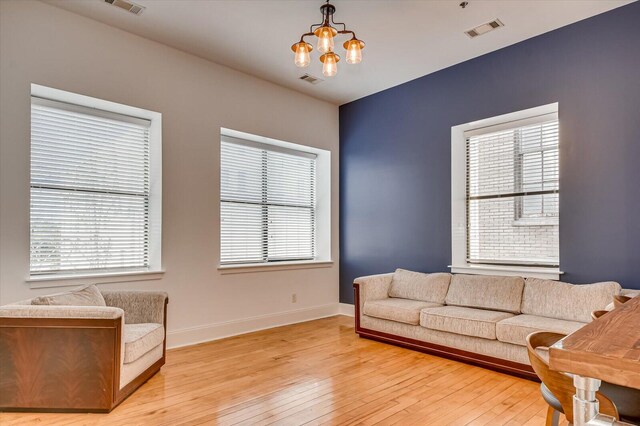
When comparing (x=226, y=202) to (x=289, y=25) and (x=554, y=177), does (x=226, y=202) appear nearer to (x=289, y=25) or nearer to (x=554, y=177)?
(x=289, y=25)

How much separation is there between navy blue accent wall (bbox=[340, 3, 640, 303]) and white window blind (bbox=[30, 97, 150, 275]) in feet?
9.68

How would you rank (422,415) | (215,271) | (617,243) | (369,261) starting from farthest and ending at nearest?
(369,261), (215,271), (617,243), (422,415)

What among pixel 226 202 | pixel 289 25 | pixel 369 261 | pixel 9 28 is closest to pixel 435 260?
pixel 369 261

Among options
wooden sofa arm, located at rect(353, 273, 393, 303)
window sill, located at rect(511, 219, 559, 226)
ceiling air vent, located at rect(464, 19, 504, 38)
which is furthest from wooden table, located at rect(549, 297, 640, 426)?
wooden sofa arm, located at rect(353, 273, 393, 303)

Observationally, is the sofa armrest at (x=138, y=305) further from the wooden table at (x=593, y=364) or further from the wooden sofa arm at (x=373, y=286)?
the wooden table at (x=593, y=364)

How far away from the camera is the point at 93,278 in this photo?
3814 mm

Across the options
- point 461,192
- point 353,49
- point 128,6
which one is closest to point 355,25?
Result: point 353,49

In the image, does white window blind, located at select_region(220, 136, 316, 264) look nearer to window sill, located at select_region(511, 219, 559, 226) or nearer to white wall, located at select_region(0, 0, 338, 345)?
white wall, located at select_region(0, 0, 338, 345)

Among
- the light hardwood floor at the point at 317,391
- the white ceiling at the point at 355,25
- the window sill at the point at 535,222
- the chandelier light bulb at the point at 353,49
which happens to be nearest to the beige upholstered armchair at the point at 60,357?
the light hardwood floor at the point at 317,391

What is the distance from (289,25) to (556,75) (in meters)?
2.70

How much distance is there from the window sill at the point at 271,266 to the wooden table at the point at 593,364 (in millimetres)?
4162

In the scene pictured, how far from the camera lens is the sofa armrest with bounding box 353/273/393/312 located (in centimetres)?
473

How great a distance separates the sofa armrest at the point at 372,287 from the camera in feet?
15.5

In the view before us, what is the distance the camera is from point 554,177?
416cm
